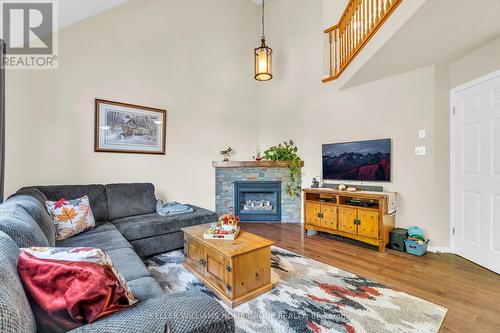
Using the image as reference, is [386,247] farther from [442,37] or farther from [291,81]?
[291,81]

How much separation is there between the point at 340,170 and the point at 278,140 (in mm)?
1569

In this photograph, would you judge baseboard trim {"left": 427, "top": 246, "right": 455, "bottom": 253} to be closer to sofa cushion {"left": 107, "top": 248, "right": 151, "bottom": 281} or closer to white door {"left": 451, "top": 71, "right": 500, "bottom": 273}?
white door {"left": 451, "top": 71, "right": 500, "bottom": 273}

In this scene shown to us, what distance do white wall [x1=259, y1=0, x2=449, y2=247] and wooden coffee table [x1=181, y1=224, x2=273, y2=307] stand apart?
2373 mm

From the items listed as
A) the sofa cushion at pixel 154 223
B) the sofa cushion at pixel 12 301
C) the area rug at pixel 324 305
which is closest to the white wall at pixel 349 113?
the area rug at pixel 324 305

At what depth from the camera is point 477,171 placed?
8.86 feet

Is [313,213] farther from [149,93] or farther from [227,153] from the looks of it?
[149,93]

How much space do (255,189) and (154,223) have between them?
7.45ft

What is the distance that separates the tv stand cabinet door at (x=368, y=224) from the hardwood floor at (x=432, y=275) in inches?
8.6

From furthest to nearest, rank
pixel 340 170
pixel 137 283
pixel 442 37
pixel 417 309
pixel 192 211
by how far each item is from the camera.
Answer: pixel 340 170
pixel 192 211
pixel 442 37
pixel 417 309
pixel 137 283

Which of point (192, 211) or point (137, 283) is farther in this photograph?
point (192, 211)

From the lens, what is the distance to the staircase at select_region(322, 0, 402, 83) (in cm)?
262

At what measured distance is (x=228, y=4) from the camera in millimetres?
4801

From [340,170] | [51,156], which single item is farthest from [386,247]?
[51,156]

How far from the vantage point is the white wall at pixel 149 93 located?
9.25 ft
